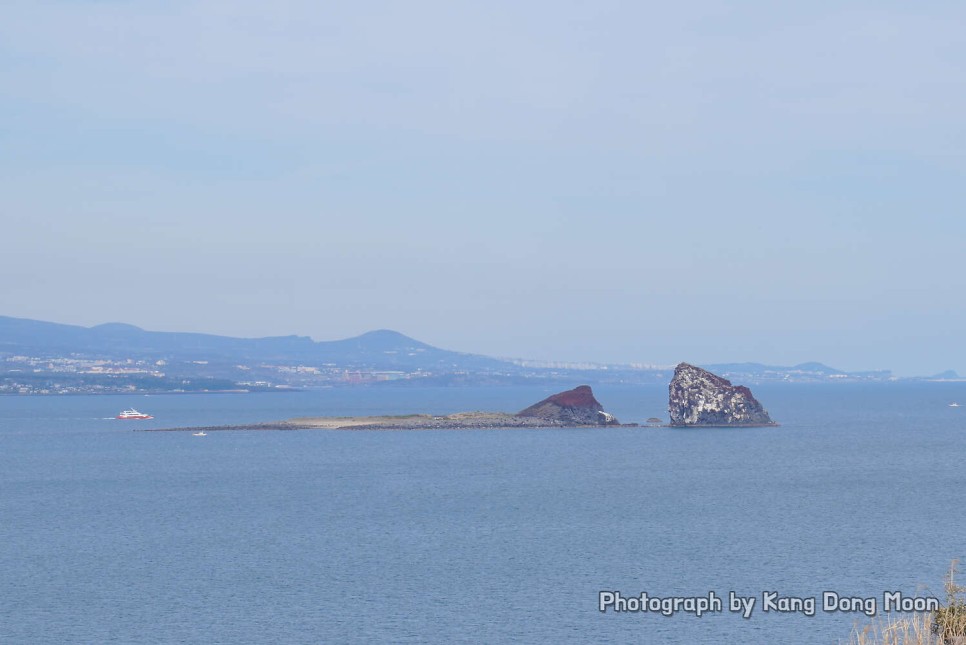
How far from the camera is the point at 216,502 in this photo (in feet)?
266

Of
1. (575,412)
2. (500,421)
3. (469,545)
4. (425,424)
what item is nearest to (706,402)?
(575,412)

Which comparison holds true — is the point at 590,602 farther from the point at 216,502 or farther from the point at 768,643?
the point at 216,502

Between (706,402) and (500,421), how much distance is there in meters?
30.1

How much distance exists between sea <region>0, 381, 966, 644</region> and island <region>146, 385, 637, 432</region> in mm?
45886

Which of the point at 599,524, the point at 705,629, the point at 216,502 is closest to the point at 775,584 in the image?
the point at 705,629

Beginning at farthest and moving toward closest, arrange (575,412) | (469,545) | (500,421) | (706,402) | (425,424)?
(575,412) < (500,421) < (425,424) < (706,402) < (469,545)

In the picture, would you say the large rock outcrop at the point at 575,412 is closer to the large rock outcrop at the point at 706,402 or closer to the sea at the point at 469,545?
the large rock outcrop at the point at 706,402

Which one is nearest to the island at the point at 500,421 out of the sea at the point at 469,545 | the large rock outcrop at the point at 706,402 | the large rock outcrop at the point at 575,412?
the large rock outcrop at the point at 575,412

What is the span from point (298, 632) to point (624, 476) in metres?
57.4

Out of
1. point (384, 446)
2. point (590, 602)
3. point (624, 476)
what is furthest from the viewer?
point (384, 446)

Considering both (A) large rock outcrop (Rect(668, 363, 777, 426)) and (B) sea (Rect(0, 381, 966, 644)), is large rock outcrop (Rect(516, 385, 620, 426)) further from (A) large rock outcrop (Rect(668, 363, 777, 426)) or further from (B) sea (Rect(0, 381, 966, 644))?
(B) sea (Rect(0, 381, 966, 644))

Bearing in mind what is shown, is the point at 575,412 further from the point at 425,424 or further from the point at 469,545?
the point at 469,545

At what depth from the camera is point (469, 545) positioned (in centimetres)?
6022

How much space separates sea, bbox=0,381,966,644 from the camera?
44.1 metres
